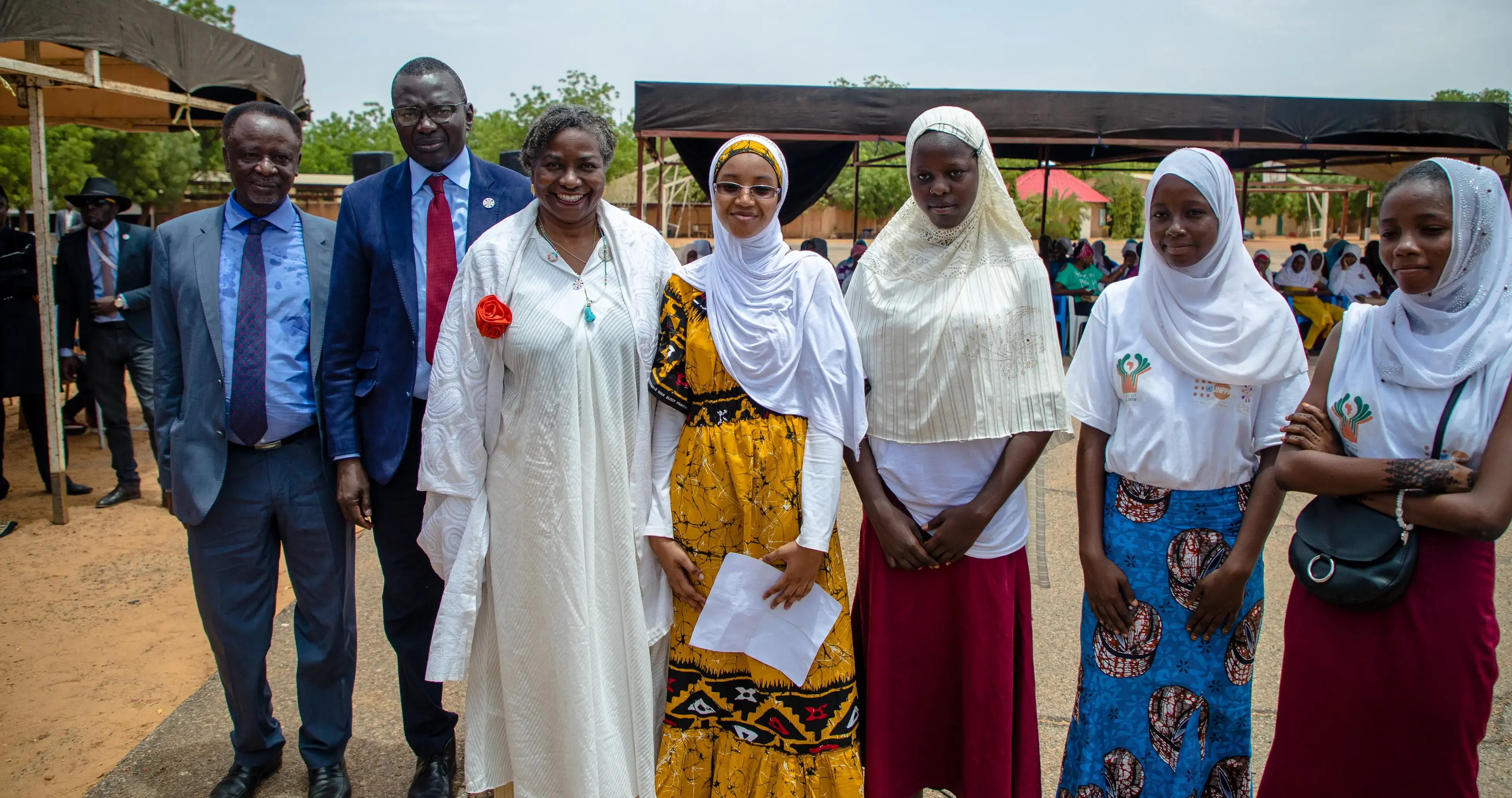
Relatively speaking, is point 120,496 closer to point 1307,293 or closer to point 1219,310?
point 1219,310

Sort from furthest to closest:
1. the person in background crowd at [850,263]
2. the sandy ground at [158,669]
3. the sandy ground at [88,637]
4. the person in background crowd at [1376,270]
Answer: the person in background crowd at [1376,270]
the person in background crowd at [850,263]
the sandy ground at [88,637]
the sandy ground at [158,669]

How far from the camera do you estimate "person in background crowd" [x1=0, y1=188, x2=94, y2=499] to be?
6176 millimetres

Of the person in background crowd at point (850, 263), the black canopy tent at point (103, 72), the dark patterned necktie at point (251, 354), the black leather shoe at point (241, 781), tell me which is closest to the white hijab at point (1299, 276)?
the person in background crowd at point (850, 263)

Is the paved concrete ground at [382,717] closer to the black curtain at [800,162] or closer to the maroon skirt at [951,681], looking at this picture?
the maroon skirt at [951,681]

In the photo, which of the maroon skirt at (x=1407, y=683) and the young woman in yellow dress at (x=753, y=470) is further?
the young woman in yellow dress at (x=753, y=470)

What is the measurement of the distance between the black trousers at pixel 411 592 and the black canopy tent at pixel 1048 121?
662cm

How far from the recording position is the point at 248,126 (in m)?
2.66

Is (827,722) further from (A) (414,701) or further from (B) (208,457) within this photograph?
(B) (208,457)

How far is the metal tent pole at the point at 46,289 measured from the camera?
17.7 feet

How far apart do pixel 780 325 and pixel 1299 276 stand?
13485 mm

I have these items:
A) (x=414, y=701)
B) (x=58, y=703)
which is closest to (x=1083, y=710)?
(x=414, y=701)

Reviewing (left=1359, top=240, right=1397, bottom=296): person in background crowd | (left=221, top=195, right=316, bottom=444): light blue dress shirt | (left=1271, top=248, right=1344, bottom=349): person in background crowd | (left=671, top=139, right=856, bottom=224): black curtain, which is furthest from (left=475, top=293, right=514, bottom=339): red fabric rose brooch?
(left=1271, top=248, right=1344, bottom=349): person in background crowd

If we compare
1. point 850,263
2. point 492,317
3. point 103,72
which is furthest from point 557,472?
point 850,263

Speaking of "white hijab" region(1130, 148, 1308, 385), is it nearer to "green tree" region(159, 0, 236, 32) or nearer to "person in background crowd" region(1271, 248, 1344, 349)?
"person in background crowd" region(1271, 248, 1344, 349)
